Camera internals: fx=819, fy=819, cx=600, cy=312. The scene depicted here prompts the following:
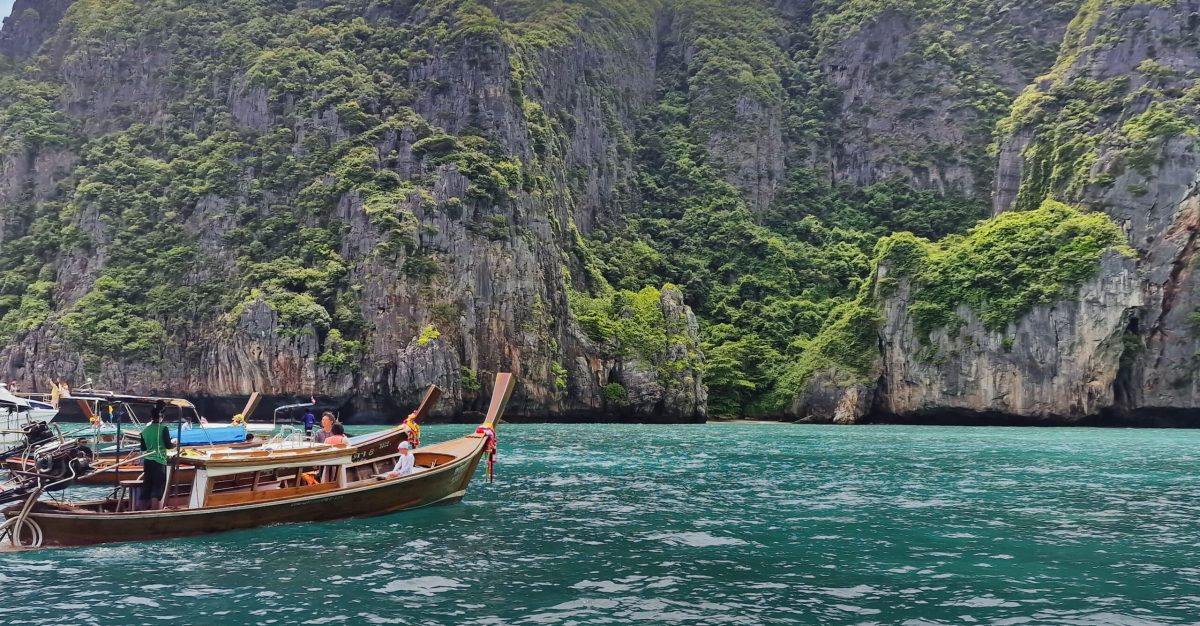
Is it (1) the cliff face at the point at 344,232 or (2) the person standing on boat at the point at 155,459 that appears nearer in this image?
(2) the person standing on boat at the point at 155,459

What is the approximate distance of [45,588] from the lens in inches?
537

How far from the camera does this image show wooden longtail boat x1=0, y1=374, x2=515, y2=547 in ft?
55.4

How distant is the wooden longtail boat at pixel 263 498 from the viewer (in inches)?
665

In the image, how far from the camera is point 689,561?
1496 centimetres

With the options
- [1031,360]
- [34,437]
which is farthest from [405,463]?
[1031,360]

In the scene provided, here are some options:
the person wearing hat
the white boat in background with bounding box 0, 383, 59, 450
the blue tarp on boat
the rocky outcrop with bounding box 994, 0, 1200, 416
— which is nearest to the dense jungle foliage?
the rocky outcrop with bounding box 994, 0, 1200, 416

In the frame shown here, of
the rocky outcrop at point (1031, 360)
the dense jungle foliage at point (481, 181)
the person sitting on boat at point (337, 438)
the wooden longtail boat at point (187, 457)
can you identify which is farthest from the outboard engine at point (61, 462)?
the rocky outcrop at point (1031, 360)

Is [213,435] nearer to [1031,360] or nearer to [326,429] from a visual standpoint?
[326,429]

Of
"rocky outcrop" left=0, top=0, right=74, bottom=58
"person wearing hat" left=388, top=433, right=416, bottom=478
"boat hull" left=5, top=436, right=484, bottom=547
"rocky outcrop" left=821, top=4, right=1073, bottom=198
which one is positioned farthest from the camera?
"rocky outcrop" left=0, top=0, right=74, bottom=58

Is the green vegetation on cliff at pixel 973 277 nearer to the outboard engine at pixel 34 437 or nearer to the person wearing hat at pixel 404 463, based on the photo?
the person wearing hat at pixel 404 463

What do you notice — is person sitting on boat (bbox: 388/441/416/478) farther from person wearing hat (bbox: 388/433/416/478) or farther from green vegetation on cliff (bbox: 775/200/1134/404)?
green vegetation on cliff (bbox: 775/200/1134/404)

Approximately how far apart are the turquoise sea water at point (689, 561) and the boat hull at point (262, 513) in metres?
0.37

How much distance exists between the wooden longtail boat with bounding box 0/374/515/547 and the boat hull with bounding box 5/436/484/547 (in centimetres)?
2

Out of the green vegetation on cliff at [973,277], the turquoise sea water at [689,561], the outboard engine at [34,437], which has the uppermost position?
the green vegetation on cliff at [973,277]
